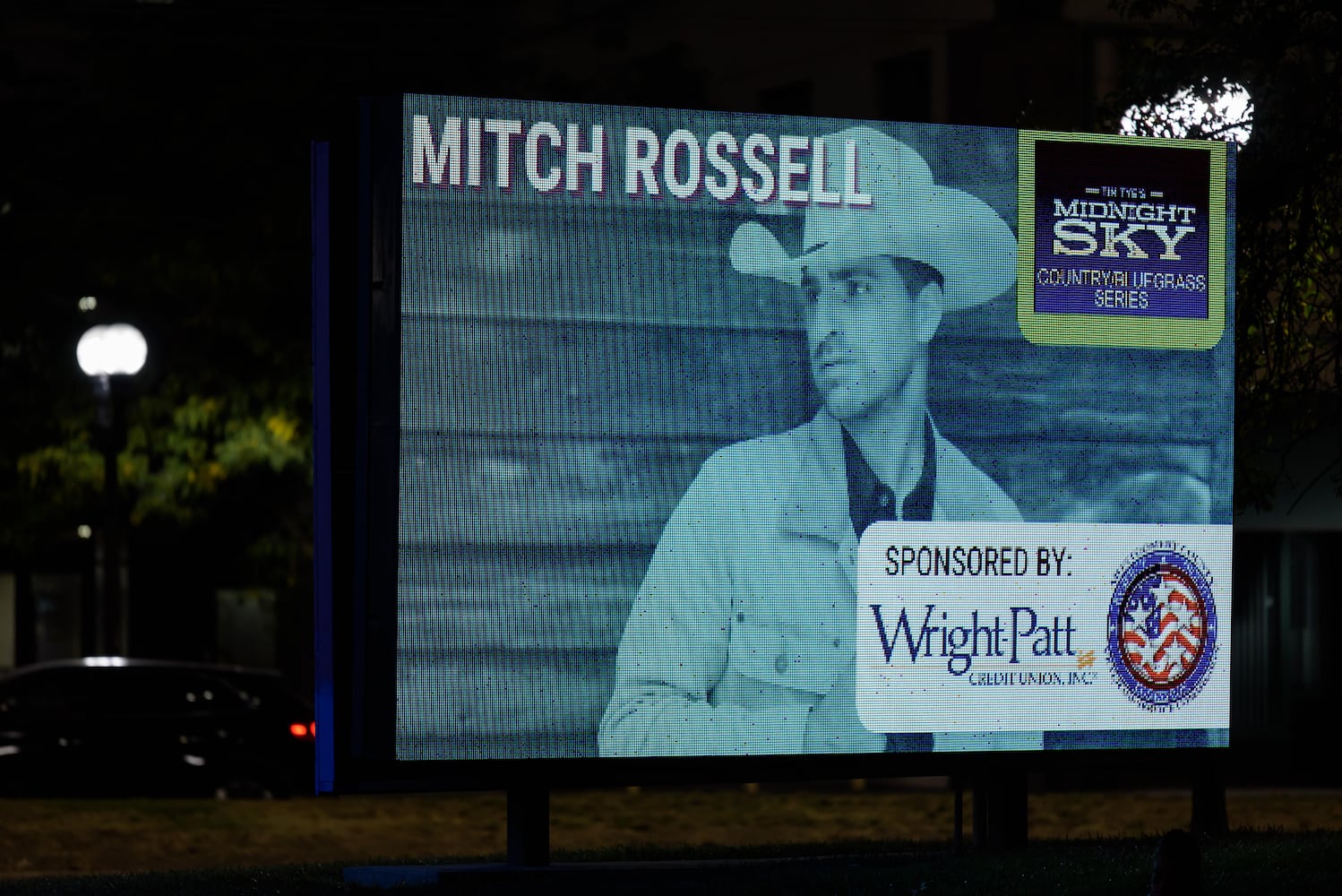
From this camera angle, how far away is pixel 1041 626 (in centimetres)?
1159

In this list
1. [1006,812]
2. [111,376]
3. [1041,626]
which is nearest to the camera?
[1041,626]

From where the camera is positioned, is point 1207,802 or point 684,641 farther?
point 1207,802

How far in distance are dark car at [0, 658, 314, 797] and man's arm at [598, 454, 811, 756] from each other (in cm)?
1147

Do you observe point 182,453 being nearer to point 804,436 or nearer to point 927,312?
point 804,436

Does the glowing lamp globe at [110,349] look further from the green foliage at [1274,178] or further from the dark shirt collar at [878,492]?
the dark shirt collar at [878,492]

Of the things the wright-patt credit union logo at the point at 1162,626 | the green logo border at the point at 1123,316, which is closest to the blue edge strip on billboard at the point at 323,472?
the green logo border at the point at 1123,316

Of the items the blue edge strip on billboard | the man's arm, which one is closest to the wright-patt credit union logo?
the man's arm

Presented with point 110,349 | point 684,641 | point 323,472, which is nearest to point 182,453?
point 110,349

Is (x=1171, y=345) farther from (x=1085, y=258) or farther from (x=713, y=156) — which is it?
(x=713, y=156)

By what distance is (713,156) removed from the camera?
36.8 feet

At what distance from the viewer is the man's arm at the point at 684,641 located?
11.0 metres

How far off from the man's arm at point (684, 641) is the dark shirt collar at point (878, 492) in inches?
25.2

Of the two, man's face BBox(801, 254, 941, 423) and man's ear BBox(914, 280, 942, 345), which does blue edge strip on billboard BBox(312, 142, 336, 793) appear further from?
man's ear BBox(914, 280, 942, 345)

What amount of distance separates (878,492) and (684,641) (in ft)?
4.09
